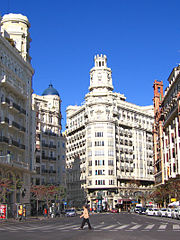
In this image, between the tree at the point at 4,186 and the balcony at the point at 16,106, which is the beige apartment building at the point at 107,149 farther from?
the tree at the point at 4,186

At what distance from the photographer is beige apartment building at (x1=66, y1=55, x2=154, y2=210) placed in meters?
117

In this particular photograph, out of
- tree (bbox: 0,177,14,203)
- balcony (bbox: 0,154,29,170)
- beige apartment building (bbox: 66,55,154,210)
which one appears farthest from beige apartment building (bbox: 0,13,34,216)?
beige apartment building (bbox: 66,55,154,210)

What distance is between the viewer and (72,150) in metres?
136

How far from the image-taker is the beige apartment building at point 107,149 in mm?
117250

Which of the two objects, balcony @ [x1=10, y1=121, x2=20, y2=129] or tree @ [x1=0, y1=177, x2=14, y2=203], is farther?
balcony @ [x1=10, y1=121, x2=20, y2=129]

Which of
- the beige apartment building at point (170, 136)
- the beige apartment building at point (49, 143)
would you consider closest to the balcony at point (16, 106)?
the beige apartment building at point (170, 136)

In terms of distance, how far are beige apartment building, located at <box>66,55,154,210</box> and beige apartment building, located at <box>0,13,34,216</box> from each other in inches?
2008

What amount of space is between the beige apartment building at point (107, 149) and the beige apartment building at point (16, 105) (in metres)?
51.0

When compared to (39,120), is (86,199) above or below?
below

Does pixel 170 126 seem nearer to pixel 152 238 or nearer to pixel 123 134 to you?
pixel 123 134

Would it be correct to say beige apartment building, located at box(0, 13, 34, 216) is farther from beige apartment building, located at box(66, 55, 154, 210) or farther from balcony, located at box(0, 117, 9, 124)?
beige apartment building, located at box(66, 55, 154, 210)

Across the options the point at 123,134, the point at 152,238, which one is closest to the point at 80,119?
the point at 123,134

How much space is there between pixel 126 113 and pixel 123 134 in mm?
9139

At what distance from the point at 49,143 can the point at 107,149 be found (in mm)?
22038
